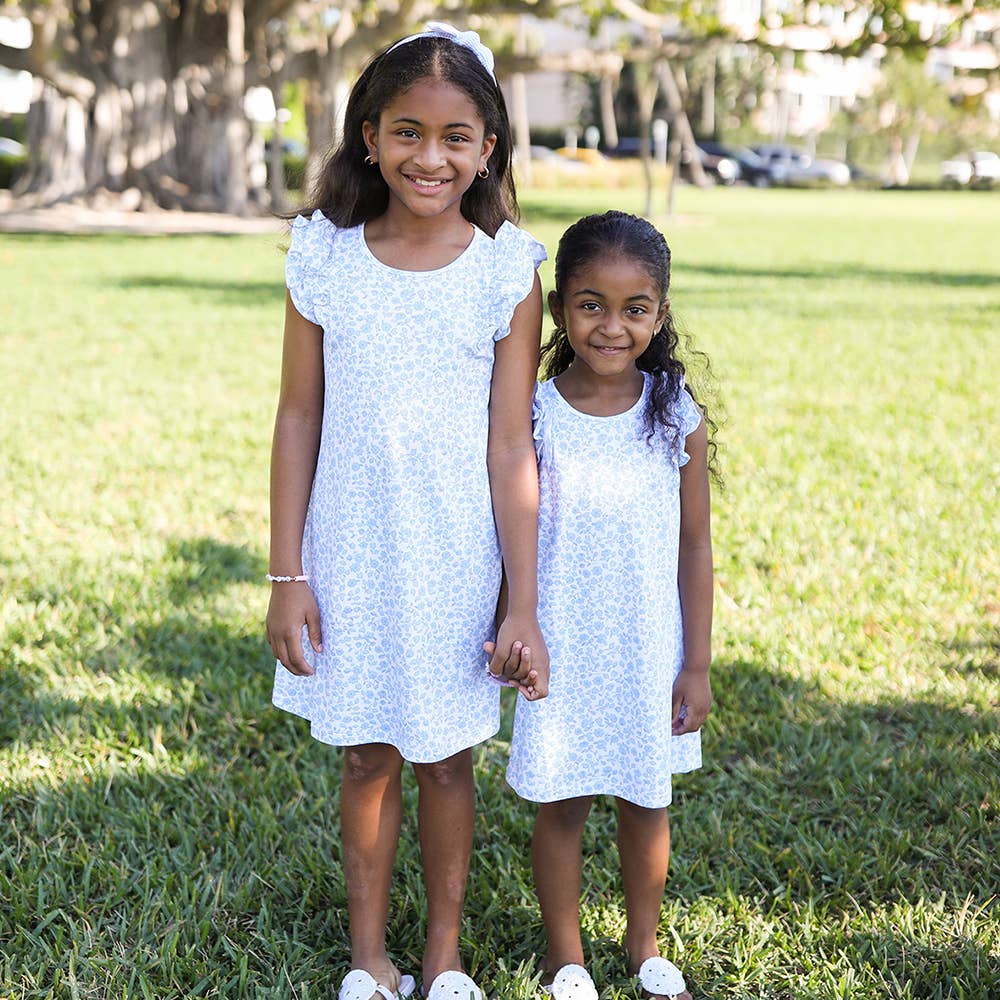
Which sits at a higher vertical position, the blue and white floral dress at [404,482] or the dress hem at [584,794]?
the blue and white floral dress at [404,482]

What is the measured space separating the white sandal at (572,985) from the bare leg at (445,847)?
18 cm

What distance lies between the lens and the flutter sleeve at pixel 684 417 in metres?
2.05

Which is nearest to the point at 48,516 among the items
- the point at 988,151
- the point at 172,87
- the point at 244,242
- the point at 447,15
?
the point at 244,242

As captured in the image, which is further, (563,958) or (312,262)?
(563,958)

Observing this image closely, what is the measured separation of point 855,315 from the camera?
991 cm

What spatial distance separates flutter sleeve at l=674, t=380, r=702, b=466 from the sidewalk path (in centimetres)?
1568

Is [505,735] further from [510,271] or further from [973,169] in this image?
[973,169]

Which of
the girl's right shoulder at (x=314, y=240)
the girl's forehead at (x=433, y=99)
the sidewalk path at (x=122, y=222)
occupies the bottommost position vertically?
the girl's right shoulder at (x=314, y=240)

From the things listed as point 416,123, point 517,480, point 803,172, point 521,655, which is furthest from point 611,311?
point 803,172

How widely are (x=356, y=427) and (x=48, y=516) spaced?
3106 mm

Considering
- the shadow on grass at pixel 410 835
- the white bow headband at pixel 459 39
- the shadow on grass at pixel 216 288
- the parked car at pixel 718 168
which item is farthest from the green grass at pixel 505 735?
the parked car at pixel 718 168

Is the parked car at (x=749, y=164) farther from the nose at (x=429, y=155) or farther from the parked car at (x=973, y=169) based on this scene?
the nose at (x=429, y=155)

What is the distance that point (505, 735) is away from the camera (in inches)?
126

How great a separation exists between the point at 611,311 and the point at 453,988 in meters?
1.20
